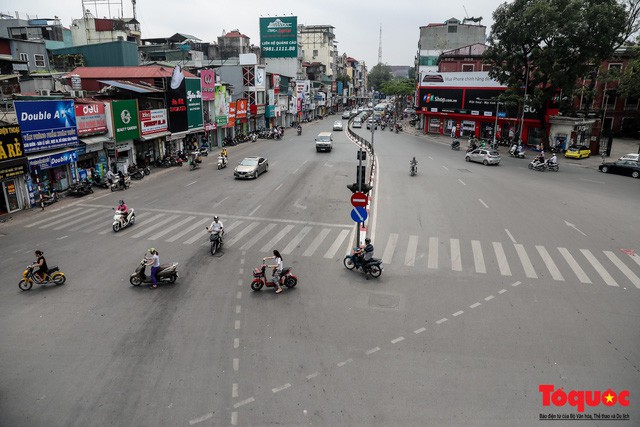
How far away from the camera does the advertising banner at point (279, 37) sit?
83.9 metres

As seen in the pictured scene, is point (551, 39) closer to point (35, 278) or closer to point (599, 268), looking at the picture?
point (599, 268)

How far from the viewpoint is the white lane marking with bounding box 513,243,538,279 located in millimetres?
14766

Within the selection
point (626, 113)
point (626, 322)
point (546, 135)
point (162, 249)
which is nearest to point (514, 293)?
point (626, 322)

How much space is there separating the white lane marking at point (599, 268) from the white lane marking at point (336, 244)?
937cm

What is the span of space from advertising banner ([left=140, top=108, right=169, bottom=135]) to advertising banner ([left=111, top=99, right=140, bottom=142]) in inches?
37.4

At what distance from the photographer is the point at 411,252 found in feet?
55.1

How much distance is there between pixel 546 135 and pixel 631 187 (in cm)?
2025

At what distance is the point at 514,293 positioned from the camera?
13305mm

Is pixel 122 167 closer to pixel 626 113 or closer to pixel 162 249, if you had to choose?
pixel 162 249

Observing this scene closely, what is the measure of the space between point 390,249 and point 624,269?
8288 millimetres

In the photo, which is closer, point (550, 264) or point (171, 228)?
point (550, 264)

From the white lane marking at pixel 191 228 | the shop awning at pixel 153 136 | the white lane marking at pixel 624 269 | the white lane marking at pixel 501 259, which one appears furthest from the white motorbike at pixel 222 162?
the white lane marking at pixel 624 269

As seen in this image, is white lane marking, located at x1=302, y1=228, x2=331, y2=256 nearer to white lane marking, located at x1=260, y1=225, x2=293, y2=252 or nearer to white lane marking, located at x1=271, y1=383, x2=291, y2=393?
white lane marking, located at x1=260, y1=225, x2=293, y2=252

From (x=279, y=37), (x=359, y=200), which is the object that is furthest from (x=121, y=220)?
(x=279, y=37)
